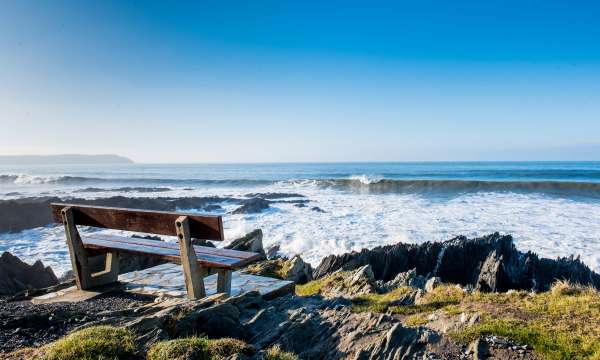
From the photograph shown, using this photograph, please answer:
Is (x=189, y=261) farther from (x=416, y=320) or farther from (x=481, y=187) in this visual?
(x=481, y=187)

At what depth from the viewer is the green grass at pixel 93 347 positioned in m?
2.69

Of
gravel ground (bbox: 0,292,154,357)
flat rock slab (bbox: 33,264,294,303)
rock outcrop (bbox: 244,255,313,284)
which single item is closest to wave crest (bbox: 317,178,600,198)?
rock outcrop (bbox: 244,255,313,284)

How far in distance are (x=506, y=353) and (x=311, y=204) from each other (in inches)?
833

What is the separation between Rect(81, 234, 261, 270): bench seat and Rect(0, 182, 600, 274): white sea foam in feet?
23.3

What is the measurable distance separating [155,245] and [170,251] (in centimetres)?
51

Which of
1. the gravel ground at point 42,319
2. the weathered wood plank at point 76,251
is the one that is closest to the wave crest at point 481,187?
the weathered wood plank at point 76,251

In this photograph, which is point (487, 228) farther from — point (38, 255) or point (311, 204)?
point (38, 255)

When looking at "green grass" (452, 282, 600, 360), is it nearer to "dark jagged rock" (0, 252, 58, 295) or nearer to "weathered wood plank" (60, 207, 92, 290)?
"weathered wood plank" (60, 207, 92, 290)

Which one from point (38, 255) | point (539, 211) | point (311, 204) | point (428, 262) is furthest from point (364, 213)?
point (38, 255)

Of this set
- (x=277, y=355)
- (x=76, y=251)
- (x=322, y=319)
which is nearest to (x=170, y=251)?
(x=76, y=251)

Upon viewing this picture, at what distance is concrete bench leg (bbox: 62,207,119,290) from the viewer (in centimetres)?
494

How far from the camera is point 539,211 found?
19.4m

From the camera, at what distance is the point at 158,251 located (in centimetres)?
484

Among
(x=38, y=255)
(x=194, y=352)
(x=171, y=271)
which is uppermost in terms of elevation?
(x=194, y=352)
